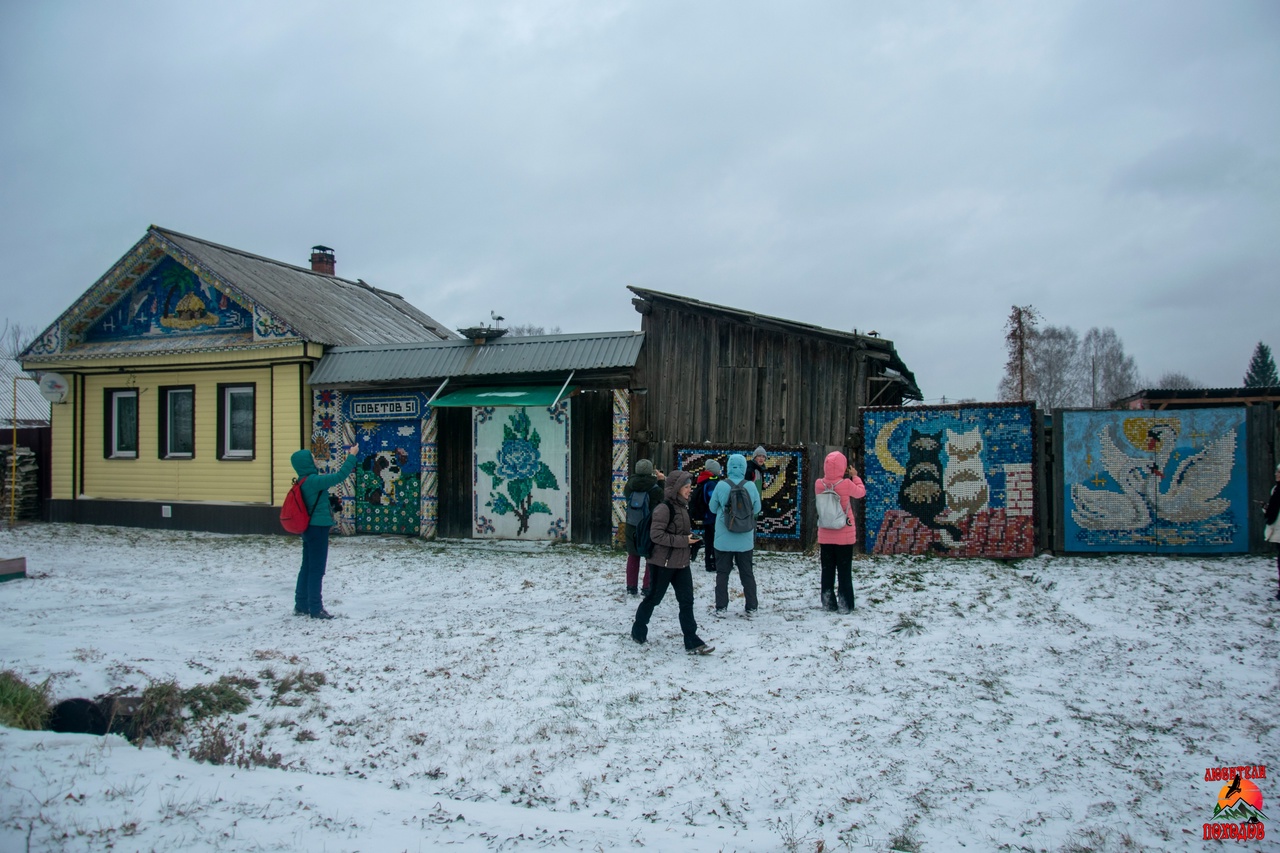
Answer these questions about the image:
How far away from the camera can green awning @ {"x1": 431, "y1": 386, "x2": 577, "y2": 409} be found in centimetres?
1245

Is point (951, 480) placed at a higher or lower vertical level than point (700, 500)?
higher

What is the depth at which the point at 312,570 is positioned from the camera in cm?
785

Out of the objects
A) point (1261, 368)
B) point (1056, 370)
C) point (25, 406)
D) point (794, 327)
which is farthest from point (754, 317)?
point (1261, 368)

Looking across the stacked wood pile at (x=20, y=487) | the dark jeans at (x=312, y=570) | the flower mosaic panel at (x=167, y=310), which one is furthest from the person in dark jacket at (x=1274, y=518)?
the stacked wood pile at (x=20, y=487)

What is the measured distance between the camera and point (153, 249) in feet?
51.9

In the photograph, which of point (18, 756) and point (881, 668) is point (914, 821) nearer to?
point (881, 668)

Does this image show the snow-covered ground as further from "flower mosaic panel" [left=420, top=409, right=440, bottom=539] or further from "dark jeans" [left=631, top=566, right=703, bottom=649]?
"flower mosaic panel" [left=420, top=409, right=440, bottom=539]

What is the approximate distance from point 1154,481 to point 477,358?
34.2ft

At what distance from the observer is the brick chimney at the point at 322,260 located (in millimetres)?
22266

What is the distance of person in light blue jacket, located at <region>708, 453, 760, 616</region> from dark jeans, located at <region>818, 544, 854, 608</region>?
78cm

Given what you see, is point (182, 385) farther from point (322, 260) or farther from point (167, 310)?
point (322, 260)

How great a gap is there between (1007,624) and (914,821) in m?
3.93

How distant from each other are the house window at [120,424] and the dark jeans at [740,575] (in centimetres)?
1473
